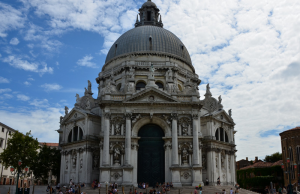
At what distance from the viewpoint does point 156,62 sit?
50094 mm

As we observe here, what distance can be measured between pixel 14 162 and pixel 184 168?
22.0 m

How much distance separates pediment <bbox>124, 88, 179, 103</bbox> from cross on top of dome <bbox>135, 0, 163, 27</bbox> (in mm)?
23854

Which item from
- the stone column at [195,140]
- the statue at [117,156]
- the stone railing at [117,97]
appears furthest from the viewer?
the stone railing at [117,97]

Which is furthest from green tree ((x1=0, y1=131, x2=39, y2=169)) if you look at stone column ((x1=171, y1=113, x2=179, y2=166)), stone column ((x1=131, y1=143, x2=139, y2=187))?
stone column ((x1=171, y1=113, x2=179, y2=166))

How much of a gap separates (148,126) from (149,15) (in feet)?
92.1

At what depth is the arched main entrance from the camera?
3981cm

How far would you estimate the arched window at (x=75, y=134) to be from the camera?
150ft

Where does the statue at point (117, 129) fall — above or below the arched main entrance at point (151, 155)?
above

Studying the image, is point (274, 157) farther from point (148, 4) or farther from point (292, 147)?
point (148, 4)

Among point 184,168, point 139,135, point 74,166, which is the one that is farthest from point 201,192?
point 74,166

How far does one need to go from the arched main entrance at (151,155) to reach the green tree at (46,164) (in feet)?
57.1

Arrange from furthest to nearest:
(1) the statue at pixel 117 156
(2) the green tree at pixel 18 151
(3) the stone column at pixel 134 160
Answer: (2) the green tree at pixel 18 151 → (1) the statue at pixel 117 156 → (3) the stone column at pixel 134 160

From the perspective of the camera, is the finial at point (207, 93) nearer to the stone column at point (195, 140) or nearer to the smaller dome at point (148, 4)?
the stone column at point (195, 140)

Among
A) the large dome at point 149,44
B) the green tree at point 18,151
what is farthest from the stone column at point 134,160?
the large dome at point 149,44
